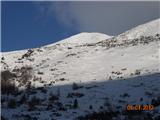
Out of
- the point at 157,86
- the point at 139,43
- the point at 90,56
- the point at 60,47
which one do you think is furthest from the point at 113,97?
the point at 60,47

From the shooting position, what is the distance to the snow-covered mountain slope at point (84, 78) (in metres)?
20.5

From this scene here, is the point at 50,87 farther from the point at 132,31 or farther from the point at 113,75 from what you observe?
the point at 132,31

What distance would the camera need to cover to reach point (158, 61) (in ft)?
103

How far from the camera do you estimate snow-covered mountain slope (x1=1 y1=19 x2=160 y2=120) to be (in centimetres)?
2050

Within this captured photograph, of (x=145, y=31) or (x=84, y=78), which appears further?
(x=145, y=31)

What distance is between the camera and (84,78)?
2873cm

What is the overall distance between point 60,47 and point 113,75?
15048mm
